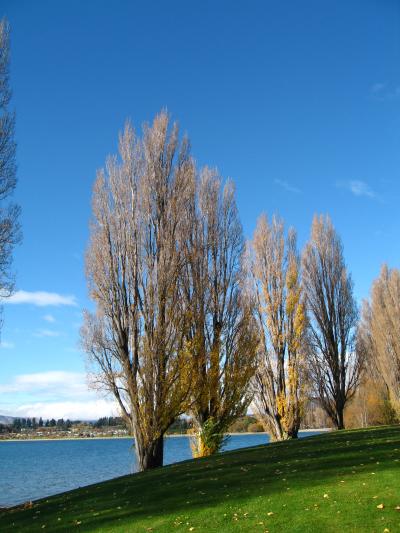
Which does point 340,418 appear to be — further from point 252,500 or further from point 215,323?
point 252,500

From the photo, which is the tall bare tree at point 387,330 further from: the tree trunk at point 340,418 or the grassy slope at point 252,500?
the grassy slope at point 252,500

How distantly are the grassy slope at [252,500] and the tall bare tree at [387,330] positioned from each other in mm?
22791

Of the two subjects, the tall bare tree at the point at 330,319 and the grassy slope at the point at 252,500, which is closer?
the grassy slope at the point at 252,500

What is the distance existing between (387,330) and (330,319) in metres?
10.9

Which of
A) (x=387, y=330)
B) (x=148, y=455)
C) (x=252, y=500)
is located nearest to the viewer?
(x=252, y=500)

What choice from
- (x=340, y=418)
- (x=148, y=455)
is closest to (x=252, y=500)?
(x=148, y=455)

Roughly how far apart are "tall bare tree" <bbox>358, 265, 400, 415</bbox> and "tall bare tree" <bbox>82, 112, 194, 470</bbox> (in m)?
20.8

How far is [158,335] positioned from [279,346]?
9.06 metres

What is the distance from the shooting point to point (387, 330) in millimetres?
32469

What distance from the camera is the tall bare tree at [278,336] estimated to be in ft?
64.5

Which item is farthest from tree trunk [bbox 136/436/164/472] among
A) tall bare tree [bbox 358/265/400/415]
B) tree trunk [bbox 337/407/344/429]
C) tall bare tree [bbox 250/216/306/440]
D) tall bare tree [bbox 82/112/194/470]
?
tall bare tree [bbox 358/265/400/415]

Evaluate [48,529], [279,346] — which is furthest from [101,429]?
[48,529]

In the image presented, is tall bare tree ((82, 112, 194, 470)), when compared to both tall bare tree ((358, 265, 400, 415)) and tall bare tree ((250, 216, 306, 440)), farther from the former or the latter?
tall bare tree ((358, 265, 400, 415))

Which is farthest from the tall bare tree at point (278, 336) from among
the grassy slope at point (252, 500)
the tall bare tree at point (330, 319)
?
the grassy slope at point (252, 500)
